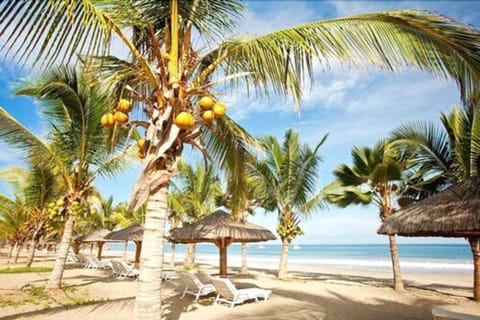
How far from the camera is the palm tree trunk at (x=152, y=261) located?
3.25 m

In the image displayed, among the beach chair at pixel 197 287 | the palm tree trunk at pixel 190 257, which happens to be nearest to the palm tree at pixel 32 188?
the beach chair at pixel 197 287

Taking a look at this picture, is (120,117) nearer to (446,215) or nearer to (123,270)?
(446,215)

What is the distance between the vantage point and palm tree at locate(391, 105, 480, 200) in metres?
8.59

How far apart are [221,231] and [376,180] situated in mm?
5950

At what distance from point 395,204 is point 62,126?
11.1m

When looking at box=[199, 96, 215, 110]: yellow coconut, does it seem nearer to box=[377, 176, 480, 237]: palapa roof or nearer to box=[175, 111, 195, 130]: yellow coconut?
box=[175, 111, 195, 130]: yellow coconut

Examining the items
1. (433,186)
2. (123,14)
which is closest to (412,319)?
(433,186)

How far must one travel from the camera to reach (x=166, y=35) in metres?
3.87

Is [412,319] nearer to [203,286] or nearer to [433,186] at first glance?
[203,286]

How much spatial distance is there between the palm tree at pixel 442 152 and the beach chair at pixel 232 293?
253 inches

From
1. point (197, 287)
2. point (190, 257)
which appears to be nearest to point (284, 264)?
point (197, 287)

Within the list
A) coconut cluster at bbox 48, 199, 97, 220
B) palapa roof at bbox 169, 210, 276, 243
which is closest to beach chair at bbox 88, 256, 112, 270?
coconut cluster at bbox 48, 199, 97, 220

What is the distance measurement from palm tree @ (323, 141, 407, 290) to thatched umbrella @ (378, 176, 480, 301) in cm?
557

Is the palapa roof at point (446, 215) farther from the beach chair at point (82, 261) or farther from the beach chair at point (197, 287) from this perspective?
the beach chair at point (82, 261)
